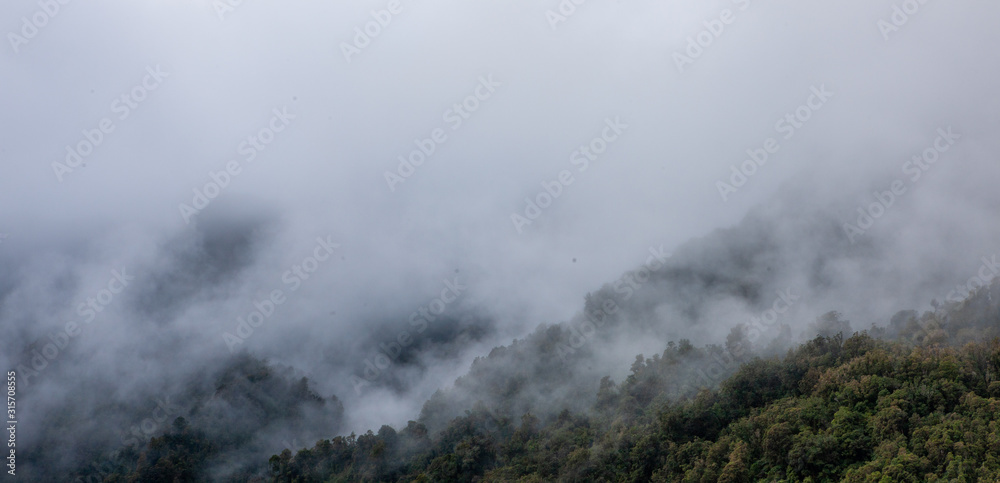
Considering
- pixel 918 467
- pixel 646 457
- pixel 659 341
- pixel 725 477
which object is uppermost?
pixel 659 341

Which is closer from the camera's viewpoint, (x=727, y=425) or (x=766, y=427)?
(x=766, y=427)

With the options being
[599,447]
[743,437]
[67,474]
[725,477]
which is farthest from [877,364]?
Result: [67,474]

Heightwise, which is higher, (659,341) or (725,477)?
(659,341)

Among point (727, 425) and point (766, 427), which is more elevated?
point (727, 425)

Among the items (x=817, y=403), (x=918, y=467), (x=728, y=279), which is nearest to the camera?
(x=918, y=467)

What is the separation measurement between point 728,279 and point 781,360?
23.9 meters

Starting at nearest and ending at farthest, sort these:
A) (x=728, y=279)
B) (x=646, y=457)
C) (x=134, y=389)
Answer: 1. (x=646, y=457)
2. (x=728, y=279)
3. (x=134, y=389)

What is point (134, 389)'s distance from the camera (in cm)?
7262

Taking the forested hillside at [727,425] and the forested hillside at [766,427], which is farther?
the forested hillside at [727,425]

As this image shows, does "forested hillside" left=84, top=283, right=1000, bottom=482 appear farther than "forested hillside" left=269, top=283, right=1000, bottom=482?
Yes

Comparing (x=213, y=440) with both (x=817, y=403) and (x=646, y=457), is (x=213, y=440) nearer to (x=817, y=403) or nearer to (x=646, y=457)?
(x=646, y=457)

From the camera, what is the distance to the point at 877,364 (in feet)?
107

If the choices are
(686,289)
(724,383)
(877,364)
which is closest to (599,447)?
(724,383)

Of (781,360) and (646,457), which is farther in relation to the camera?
(781,360)
